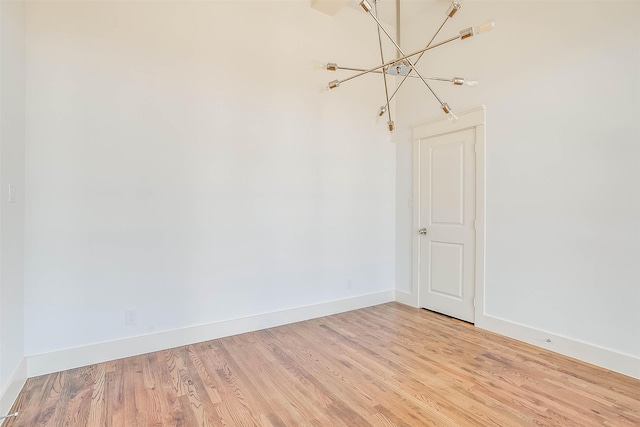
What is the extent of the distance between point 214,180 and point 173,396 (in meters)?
1.81

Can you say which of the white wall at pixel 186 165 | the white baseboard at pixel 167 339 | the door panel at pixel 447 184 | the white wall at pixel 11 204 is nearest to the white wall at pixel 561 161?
the door panel at pixel 447 184

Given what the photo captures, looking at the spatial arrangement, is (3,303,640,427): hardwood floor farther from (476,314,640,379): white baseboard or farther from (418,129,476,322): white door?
(418,129,476,322): white door

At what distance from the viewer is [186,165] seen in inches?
118

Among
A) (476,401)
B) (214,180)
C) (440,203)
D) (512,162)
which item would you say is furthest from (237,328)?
(512,162)

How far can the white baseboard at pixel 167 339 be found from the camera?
2.53 meters

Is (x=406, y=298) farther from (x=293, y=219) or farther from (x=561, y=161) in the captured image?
(x=561, y=161)

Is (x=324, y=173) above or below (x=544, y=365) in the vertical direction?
above

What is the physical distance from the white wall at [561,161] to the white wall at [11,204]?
12.6ft

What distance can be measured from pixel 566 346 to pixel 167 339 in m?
3.47

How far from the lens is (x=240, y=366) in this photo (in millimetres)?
2615

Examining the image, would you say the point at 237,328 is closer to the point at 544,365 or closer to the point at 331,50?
the point at 544,365

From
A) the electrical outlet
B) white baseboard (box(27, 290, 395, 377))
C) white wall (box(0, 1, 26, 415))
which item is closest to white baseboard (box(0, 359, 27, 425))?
white wall (box(0, 1, 26, 415))

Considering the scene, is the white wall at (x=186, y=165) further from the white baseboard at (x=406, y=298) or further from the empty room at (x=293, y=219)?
the white baseboard at (x=406, y=298)

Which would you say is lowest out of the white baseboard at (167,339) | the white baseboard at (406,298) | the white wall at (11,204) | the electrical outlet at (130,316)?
the white baseboard at (406,298)
